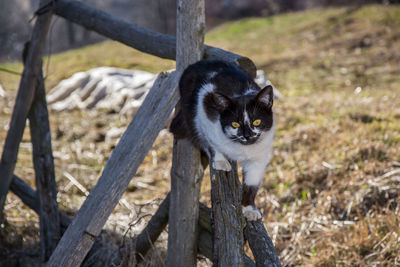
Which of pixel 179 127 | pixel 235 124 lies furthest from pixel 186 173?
pixel 235 124

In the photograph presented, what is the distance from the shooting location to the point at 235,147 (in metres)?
2.22

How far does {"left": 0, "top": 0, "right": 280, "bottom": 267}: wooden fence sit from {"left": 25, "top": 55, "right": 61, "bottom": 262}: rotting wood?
9cm

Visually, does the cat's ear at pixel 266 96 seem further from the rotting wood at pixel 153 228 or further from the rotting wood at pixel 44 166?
the rotting wood at pixel 44 166

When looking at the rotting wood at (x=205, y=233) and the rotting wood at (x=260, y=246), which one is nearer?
the rotting wood at (x=260, y=246)

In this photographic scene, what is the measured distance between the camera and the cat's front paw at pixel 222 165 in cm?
206

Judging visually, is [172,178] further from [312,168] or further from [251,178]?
[312,168]

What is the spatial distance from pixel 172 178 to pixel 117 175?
38 cm

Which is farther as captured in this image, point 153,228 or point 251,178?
point 153,228

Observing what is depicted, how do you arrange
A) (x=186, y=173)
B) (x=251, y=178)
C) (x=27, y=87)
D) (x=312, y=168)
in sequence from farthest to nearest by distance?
(x=312, y=168) < (x=27, y=87) < (x=186, y=173) < (x=251, y=178)

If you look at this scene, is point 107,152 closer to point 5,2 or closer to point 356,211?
point 356,211

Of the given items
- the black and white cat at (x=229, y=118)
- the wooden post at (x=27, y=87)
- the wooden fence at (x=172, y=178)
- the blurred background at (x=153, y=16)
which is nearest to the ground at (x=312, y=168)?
the wooden fence at (x=172, y=178)

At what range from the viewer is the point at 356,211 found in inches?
138

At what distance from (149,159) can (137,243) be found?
2323 millimetres

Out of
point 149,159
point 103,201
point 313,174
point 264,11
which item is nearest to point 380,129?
point 313,174
